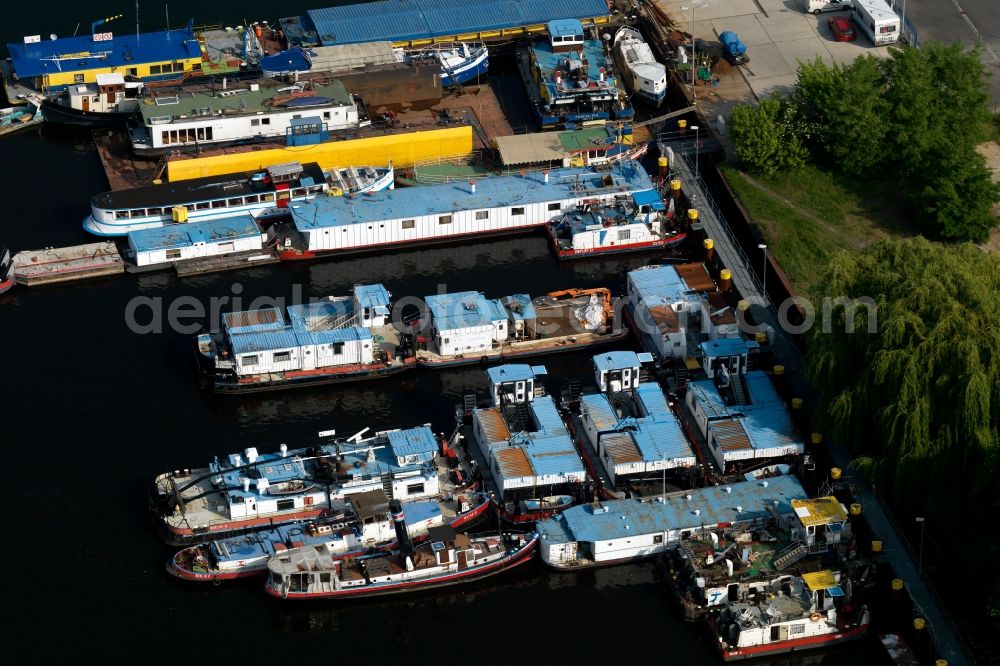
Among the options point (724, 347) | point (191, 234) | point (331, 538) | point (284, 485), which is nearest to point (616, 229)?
point (724, 347)

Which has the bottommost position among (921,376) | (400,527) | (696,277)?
(921,376)

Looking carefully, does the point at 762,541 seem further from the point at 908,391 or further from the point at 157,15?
the point at 157,15

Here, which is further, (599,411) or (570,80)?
(570,80)

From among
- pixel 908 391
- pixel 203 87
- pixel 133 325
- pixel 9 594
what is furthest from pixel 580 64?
pixel 9 594

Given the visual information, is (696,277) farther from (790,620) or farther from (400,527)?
(790,620)

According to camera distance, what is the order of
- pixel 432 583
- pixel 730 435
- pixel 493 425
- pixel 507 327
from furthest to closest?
pixel 507 327 < pixel 493 425 < pixel 730 435 < pixel 432 583

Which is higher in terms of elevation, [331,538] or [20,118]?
[20,118]
